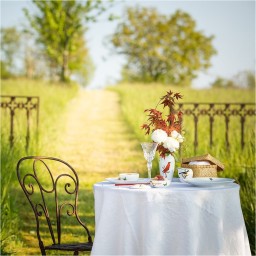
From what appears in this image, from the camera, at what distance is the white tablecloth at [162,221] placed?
132 inches

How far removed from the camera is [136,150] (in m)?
11.8

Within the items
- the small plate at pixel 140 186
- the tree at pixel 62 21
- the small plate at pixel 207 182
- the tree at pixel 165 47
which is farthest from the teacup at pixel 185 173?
the tree at pixel 165 47

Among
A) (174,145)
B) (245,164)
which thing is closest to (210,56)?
(245,164)

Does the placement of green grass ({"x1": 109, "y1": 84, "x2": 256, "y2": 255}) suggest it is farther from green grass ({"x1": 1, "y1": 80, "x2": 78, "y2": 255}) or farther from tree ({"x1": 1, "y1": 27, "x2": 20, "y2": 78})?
tree ({"x1": 1, "y1": 27, "x2": 20, "y2": 78})

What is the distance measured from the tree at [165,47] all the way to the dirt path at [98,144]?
18.1 m

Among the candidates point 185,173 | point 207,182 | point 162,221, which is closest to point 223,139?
point 185,173

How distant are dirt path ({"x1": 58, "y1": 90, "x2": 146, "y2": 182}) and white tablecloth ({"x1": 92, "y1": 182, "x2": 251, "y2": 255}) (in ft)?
18.4

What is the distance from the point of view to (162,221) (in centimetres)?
338

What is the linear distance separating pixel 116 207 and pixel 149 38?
3410 centimetres

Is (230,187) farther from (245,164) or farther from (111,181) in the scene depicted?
(245,164)

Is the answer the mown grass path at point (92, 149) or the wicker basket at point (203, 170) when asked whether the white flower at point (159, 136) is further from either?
the mown grass path at point (92, 149)

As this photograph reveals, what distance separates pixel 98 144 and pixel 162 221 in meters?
9.27

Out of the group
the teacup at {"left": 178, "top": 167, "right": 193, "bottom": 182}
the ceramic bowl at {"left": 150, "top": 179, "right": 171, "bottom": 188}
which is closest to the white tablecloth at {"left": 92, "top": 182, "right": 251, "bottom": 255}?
the ceramic bowl at {"left": 150, "top": 179, "right": 171, "bottom": 188}

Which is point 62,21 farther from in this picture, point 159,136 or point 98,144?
point 159,136
